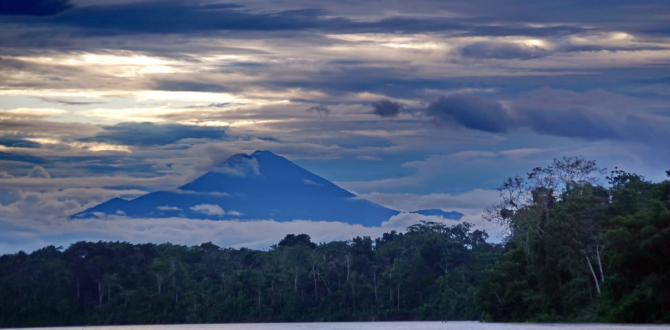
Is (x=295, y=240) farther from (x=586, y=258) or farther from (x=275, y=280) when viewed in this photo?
(x=586, y=258)

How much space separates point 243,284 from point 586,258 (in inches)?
1972

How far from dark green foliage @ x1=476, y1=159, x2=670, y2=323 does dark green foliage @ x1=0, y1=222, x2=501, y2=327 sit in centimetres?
2444

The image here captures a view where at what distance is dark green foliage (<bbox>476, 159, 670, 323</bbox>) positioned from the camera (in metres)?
41.2

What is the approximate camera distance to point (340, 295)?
305 ft

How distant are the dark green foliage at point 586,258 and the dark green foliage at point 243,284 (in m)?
24.4

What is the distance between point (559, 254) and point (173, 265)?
52161mm

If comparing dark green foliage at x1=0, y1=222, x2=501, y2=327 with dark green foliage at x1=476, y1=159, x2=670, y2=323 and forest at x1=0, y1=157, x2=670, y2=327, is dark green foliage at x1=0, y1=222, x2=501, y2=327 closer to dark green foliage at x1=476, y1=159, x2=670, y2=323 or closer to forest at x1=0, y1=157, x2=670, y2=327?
forest at x1=0, y1=157, x2=670, y2=327

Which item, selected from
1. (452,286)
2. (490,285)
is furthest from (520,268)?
(452,286)

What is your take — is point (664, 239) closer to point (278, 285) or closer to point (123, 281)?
point (278, 285)

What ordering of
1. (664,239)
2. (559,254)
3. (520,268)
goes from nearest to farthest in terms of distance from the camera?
(664,239), (559,254), (520,268)

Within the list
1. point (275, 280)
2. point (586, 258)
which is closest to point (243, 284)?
point (275, 280)

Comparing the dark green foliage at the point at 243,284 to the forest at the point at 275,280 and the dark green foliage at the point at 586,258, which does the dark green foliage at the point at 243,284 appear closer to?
the forest at the point at 275,280

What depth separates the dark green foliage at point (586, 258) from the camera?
135 ft

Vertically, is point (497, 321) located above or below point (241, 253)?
below
